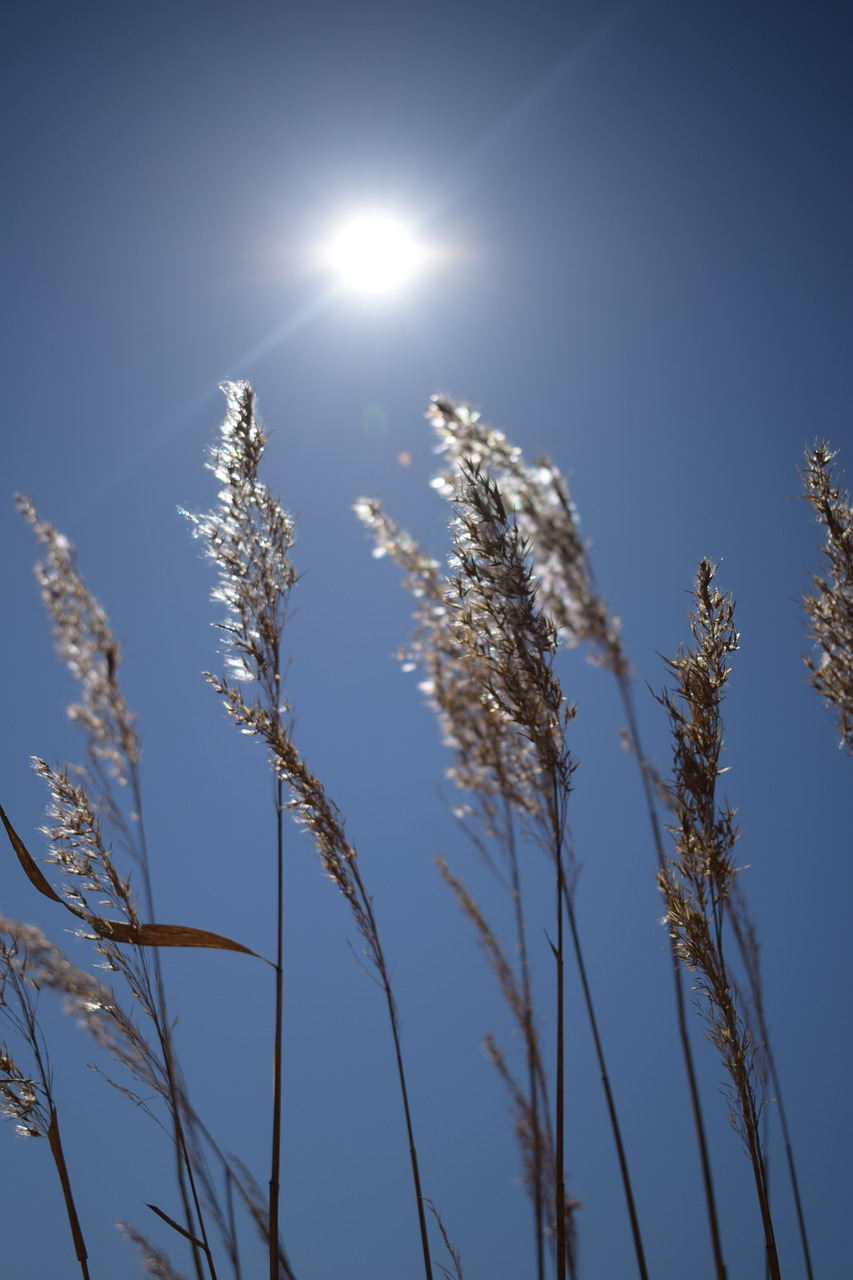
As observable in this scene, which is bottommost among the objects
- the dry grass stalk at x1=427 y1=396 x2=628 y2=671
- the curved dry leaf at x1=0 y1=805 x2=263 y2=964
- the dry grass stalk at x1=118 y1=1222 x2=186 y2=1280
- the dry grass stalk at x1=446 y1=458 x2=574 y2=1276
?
the dry grass stalk at x1=118 y1=1222 x2=186 y2=1280

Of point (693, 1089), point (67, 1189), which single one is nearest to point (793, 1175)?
point (693, 1089)

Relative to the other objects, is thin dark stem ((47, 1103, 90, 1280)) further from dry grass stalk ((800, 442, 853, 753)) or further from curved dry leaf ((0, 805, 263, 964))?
dry grass stalk ((800, 442, 853, 753))

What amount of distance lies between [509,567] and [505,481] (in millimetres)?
2119

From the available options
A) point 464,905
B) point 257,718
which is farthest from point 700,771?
point 464,905

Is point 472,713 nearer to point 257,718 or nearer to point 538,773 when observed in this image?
point 538,773

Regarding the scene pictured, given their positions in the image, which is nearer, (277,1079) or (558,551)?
(277,1079)

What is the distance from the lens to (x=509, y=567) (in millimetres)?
2006

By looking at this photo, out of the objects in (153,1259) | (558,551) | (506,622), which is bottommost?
(153,1259)

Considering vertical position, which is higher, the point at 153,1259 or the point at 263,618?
the point at 263,618

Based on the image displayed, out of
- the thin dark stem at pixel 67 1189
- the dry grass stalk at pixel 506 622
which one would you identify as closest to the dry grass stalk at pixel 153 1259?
the thin dark stem at pixel 67 1189

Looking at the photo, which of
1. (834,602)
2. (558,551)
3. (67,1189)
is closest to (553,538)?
(558,551)

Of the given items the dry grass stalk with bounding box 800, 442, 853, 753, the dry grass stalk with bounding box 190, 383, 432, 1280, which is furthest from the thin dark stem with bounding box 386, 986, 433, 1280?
the dry grass stalk with bounding box 800, 442, 853, 753

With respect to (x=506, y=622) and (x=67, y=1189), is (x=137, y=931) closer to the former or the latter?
A: (x=67, y=1189)

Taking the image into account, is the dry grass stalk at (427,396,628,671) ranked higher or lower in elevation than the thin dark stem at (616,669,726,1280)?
higher
